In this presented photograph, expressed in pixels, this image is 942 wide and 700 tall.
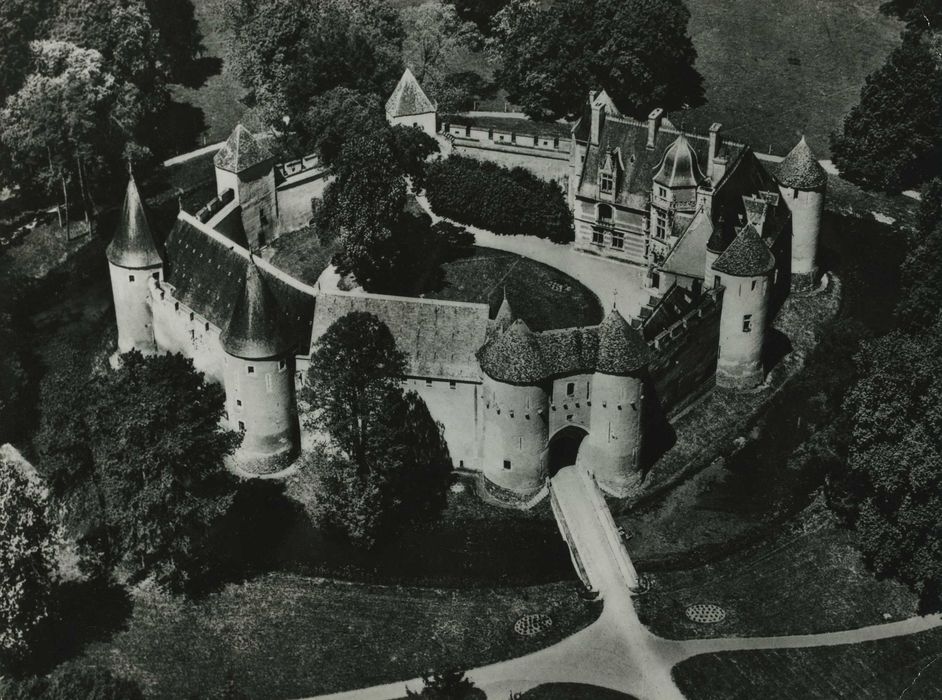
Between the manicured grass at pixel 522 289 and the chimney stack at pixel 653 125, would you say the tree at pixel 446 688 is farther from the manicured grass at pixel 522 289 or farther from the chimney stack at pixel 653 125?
the chimney stack at pixel 653 125

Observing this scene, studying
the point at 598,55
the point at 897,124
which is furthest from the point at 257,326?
the point at 897,124

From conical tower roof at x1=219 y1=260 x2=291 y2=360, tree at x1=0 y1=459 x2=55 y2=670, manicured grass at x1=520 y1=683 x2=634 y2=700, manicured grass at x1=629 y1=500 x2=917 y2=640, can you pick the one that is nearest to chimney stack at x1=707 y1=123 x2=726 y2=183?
manicured grass at x1=629 y1=500 x2=917 y2=640

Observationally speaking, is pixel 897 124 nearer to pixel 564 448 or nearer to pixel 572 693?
pixel 564 448

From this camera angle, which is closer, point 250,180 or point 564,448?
point 564,448

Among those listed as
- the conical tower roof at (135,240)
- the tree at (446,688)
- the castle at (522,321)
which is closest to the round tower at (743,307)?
the castle at (522,321)

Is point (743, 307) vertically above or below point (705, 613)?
above
